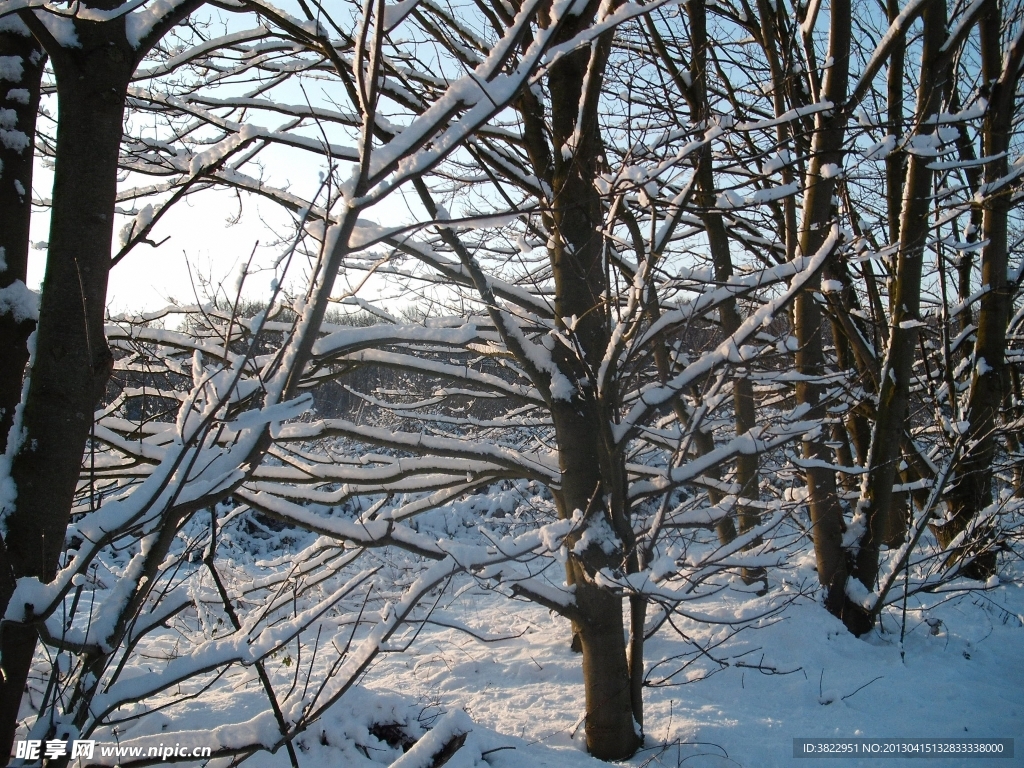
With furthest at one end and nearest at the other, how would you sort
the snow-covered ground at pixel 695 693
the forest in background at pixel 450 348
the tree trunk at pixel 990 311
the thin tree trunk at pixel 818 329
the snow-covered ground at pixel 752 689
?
the tree trunk at pixel 990 311 → the thin tree trunk at pixel 818 329 → the snow-covered ground at pixel 752 689 → the snow-covered ground at pixel 695 693 → the forest in background at pixel 450 348

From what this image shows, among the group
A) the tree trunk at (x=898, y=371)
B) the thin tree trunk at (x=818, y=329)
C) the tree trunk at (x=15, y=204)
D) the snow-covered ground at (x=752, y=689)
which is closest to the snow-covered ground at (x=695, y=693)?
the snow-covered ground at (x=752, y=689)

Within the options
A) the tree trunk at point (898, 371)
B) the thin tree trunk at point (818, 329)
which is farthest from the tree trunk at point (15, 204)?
the tree trunk at point (898, 371)

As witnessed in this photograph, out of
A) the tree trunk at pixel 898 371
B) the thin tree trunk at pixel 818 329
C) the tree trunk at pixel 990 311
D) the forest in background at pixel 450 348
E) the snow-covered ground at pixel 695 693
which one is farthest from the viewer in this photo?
the tree trunk at pixel 990 311

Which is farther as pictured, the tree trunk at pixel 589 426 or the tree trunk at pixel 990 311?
the tree trunk at pixel 990 311

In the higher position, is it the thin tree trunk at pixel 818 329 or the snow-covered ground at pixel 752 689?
the thin tree trunk at pixel 818 329

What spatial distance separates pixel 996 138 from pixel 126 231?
723cm

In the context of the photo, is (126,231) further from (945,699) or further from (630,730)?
(945,699)

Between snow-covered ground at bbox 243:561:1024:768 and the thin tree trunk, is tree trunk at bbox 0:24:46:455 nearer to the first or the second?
snow-covered ground at bbox 243:561:1024:768

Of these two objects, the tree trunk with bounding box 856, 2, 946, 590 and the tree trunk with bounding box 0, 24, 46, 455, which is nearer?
the tree trunk with bounding box 0, 24, 46, 455

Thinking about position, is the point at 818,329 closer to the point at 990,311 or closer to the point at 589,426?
the point at 990,311

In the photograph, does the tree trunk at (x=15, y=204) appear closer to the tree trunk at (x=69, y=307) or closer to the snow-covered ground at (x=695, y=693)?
the tree trunk at (x=69, y=307)

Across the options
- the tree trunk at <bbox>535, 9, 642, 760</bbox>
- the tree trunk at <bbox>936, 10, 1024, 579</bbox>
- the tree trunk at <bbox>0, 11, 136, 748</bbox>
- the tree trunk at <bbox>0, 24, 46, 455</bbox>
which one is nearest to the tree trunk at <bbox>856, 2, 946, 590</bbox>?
the tree trunk at <bbox>936, 10, 1024, 579</bbox>

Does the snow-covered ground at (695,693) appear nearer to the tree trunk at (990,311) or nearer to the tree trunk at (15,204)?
the tree trunk at (990,311)

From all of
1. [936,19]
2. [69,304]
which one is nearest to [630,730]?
[69,304]
